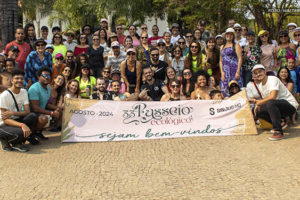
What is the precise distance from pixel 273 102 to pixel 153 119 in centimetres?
244

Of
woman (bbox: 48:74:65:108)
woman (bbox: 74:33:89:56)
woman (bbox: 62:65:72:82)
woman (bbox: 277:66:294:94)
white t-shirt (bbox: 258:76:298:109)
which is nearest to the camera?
white t-shirt (bbox: 258:76:298:109)

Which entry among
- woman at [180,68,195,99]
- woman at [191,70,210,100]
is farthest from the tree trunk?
woman at [191,70,210,100]

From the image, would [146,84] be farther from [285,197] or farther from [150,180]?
[285,197]

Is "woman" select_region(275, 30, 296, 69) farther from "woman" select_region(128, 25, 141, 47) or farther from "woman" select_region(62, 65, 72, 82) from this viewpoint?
"woman" select_region(62, 65, 72, 82)

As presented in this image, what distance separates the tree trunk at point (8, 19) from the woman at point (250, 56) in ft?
23.2

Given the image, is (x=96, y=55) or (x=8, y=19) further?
(x=8, y=19)

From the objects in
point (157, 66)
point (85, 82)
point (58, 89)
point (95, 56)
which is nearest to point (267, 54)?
point (157, 66)

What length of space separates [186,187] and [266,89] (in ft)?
11.9

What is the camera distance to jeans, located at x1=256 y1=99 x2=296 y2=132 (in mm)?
6820

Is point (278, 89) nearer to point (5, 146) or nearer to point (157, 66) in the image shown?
point (157, 66)

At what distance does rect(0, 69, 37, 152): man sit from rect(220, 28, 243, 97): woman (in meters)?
4.61

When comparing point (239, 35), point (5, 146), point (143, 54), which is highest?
point (239, 35)

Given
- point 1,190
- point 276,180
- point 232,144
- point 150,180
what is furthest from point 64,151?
point 276,180

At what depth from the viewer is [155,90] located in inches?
329
